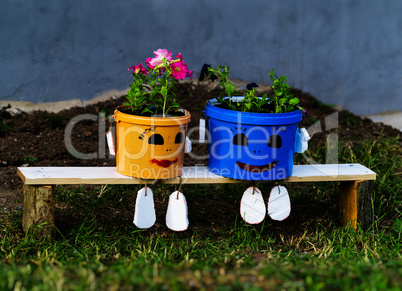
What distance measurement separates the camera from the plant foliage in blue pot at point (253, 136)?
A: 110 inches

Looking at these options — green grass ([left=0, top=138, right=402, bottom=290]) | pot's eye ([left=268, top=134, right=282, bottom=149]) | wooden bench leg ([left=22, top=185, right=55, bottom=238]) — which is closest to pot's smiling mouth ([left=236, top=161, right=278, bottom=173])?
pot's eye ([left=268, top=134, right=282, bottom=149])

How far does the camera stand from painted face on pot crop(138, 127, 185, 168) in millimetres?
2756

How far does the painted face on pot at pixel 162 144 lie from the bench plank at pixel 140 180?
151 millimetres

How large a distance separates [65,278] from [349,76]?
13.7ft

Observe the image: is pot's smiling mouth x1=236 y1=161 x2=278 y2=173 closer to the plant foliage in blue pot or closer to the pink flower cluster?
the plant foliage in blue pot

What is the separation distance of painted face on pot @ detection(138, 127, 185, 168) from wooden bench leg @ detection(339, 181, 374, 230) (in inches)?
46.3

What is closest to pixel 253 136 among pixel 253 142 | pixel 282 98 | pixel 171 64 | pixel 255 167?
pixel 253 142

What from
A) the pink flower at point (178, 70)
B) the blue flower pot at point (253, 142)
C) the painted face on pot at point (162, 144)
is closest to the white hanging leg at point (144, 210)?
the painted face on pot at point (162, 144)

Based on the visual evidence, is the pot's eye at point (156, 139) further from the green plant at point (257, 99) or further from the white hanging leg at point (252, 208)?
the white hanging leg at point (252, 208)

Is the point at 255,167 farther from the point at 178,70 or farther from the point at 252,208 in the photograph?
the point at 178,70

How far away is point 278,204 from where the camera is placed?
308 centimetres

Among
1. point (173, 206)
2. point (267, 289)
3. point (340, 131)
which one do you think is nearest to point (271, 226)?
point (173, 206)

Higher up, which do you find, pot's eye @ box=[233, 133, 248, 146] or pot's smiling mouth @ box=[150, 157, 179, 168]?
pot's eye @ box=[233, 133, 248, 146]

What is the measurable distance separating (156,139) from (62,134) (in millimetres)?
1941
